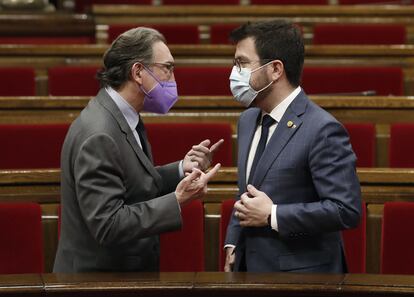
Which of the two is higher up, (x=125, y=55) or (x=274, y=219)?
(x=125, y=55)

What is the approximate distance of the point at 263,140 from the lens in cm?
79

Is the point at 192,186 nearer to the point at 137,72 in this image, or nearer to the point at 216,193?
the point at 137,72

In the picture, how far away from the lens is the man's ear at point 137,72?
0.77m

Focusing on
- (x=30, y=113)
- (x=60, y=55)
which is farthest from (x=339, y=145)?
(x=60, y=55)

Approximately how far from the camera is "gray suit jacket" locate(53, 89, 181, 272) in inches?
28.5

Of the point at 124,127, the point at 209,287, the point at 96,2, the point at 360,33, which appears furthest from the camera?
the point at 96,2

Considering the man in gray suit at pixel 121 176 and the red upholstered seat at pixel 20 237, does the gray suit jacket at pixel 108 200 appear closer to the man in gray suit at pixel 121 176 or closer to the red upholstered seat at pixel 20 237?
the man in gray suit at pixel 121 176

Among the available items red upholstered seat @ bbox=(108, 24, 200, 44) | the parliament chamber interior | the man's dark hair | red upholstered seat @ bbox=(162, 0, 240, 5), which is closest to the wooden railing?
the parliament chamber interior

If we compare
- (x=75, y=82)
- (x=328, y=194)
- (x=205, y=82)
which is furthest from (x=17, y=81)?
(x=328, y=194)

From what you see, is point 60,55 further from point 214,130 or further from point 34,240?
point 34,240

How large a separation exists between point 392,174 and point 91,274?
1.31 feet

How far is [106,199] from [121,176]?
0.09ft

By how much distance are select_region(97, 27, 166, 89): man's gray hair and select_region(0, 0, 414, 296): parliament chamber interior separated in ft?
0.55

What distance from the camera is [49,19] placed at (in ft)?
6.02
